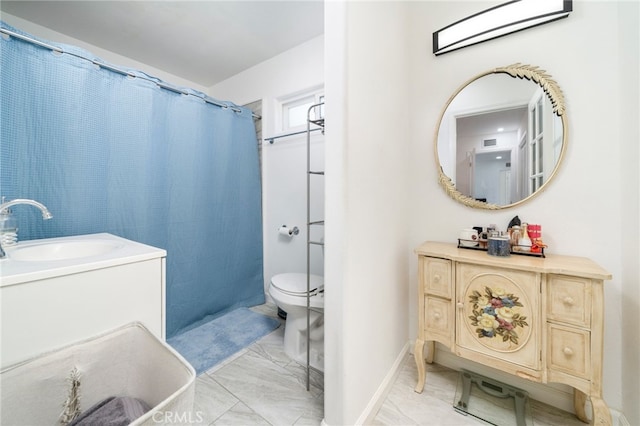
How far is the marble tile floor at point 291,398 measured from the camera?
119 cm

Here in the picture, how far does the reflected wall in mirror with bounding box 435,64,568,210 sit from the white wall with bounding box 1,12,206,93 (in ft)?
8.48

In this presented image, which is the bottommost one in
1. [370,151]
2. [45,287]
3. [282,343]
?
[282,343]

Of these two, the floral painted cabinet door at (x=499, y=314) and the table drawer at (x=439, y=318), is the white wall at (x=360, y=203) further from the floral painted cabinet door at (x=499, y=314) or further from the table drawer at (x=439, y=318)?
the floral painted cabinet door at (x=499, y=314)

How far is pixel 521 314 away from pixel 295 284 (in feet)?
4.06

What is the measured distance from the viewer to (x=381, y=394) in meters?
1.29

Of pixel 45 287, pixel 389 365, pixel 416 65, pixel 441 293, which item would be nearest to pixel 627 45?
pixel 416 65

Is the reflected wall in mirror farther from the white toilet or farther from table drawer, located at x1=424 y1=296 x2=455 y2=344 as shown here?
the white toilet

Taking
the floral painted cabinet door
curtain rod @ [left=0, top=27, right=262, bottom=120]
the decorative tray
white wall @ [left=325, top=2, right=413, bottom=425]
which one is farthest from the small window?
the floral painted cabinet door

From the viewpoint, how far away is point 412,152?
1.67 meters

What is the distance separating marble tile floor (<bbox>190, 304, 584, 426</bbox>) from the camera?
46.8 inches

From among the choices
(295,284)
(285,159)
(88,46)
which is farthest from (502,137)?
(88,46)

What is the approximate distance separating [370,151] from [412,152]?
65cm

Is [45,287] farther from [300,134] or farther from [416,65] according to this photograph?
[416,65]

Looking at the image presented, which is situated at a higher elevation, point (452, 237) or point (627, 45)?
point (627, 45)
